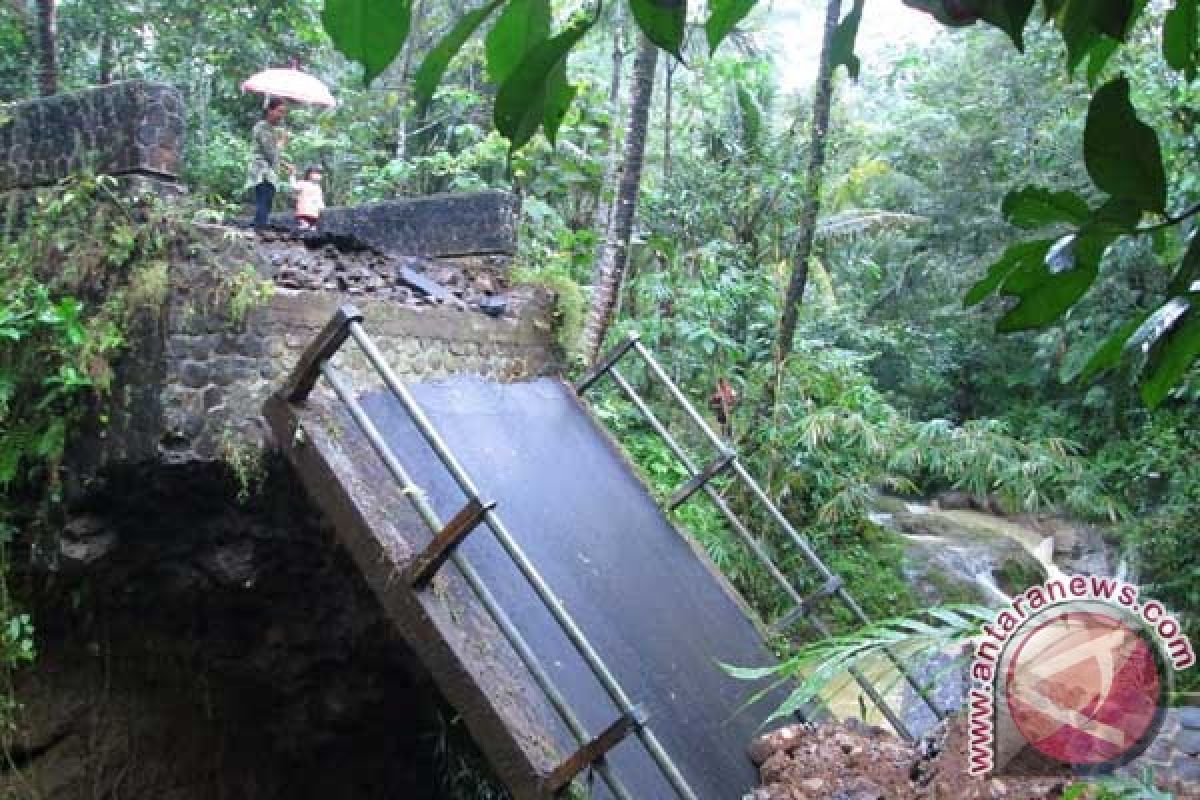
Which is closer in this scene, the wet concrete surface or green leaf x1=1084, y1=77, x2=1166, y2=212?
green leaf x1=1084, y1=77, x2=1166, y2=212

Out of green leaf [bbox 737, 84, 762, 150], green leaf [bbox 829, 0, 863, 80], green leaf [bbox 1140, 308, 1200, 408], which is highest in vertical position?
green leaf [bbox 829, 0, 863, 80]

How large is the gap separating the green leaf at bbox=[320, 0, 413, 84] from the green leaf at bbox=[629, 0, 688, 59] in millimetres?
147

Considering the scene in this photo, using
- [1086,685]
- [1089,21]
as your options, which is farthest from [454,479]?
[1089,21]

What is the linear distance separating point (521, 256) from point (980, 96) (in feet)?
24.6

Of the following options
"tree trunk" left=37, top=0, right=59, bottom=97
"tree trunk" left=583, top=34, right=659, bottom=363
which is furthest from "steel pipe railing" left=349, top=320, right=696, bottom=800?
"tree trunk" left=37, top=0, right=59, bottom=97

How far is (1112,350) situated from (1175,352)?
7 centimetres

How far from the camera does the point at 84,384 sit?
11.8 feet

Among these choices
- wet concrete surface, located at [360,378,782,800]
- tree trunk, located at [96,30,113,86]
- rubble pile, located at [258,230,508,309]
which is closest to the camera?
wet concrete surface, located at [360,378,782,800]

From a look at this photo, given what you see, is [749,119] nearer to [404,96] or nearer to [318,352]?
[404,96]

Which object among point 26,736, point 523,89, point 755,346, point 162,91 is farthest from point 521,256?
point 523,89

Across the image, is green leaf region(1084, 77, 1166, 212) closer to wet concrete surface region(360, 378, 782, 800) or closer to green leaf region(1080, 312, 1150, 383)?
green leaf region(1080, 312, 1150, 383)

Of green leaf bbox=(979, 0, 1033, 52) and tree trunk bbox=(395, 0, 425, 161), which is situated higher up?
green leaf bbox=(979, 0, 1033, 52)

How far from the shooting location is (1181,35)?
0.68 metres

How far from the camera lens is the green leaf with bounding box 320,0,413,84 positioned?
0.56 metres
